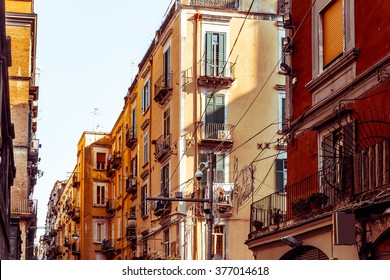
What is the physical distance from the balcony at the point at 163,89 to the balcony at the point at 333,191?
57.5 feet

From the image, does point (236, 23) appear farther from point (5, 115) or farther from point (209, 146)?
point (5, 115)

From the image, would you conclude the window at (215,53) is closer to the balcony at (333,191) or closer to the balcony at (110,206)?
the balcony at (333,191)

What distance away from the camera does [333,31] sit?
A: 18000mm

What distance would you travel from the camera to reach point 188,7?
1455 inches

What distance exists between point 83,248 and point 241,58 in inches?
1129

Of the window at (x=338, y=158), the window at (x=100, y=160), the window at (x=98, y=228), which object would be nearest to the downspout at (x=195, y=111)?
the window at (x=338, y=158)

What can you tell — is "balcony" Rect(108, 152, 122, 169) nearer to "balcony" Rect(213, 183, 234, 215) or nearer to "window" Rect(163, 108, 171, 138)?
"window" Rect(163, 108, 171, 138)

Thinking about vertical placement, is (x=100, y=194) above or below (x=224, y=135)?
below

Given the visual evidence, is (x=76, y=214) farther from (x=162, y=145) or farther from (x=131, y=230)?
(x=162, y=145)

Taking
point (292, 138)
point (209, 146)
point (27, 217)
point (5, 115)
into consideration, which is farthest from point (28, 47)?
point (292, 138)

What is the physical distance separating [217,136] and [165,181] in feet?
13.4

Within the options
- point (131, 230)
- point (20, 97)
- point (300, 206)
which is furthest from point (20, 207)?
point (300, 206)

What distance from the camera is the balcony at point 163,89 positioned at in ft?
124

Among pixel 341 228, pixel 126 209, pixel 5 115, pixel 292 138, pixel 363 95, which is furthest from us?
pixel 126 209
